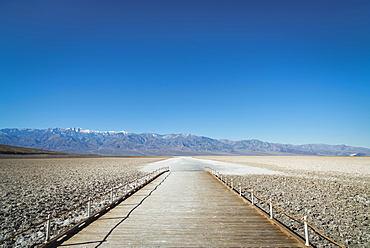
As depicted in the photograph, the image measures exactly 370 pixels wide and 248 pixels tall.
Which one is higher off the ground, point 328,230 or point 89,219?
point 89,219

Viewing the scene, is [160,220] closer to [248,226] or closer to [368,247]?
[248,226]

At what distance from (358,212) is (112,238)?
14.6 metres

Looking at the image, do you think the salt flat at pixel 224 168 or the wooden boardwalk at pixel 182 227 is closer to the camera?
the wooden boardwalk at pixel 182 227

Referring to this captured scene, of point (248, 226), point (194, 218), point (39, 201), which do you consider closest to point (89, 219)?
point (194, 218)

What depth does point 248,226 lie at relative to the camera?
788cm

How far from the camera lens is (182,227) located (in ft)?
25.6

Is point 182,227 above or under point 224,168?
above

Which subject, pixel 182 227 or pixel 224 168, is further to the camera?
pixel 224 168

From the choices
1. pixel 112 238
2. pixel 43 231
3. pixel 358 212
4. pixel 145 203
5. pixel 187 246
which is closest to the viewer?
pixel 187 246

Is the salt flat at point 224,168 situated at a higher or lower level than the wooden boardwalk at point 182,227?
lower

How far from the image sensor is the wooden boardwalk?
257 inches

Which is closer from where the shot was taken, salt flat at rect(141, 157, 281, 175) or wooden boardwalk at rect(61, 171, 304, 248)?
wooden boardwalk at rect(61, 171, 304, 248)

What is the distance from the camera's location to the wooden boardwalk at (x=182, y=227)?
21.4 ft

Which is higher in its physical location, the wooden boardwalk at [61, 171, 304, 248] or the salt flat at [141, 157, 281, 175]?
the wooden boardwalk at [61, 171, 304, 248]
